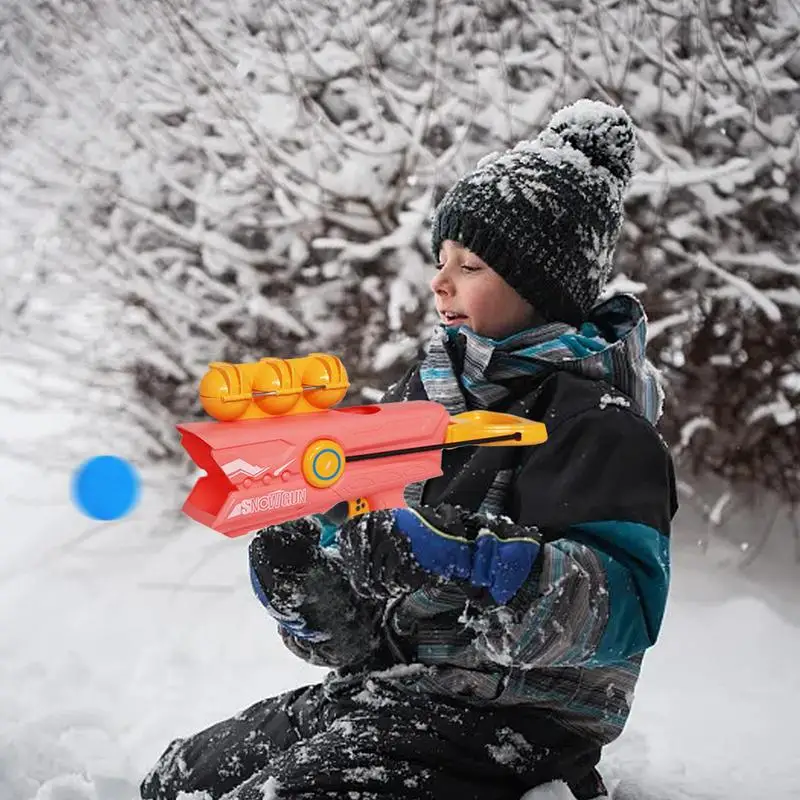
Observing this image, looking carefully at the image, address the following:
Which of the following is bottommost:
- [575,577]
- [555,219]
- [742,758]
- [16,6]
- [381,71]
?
[742,758]

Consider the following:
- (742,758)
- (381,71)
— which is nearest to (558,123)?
(742,758)

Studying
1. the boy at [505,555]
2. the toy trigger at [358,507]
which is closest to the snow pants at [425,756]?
the boy at [505,555]

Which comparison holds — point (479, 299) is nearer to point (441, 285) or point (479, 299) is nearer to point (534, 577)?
point (441, 285)

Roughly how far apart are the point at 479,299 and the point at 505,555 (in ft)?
1.63

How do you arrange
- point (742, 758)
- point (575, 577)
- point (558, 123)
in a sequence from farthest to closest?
point (742, 758) → point (558, 123) → point (575, 577)

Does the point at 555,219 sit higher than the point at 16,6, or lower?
lower

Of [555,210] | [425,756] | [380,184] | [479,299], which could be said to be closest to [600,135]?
[555,210]

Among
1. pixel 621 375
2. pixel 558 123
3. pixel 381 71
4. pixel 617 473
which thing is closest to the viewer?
pixel 617 473

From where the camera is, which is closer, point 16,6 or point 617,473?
point 617,473

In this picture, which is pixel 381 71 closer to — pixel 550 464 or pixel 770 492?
pixel 770 492

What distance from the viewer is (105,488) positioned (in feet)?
3.35

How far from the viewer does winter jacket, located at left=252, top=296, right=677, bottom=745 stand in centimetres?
126

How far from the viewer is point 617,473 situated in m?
1.41

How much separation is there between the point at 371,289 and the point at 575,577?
2.55 meters
